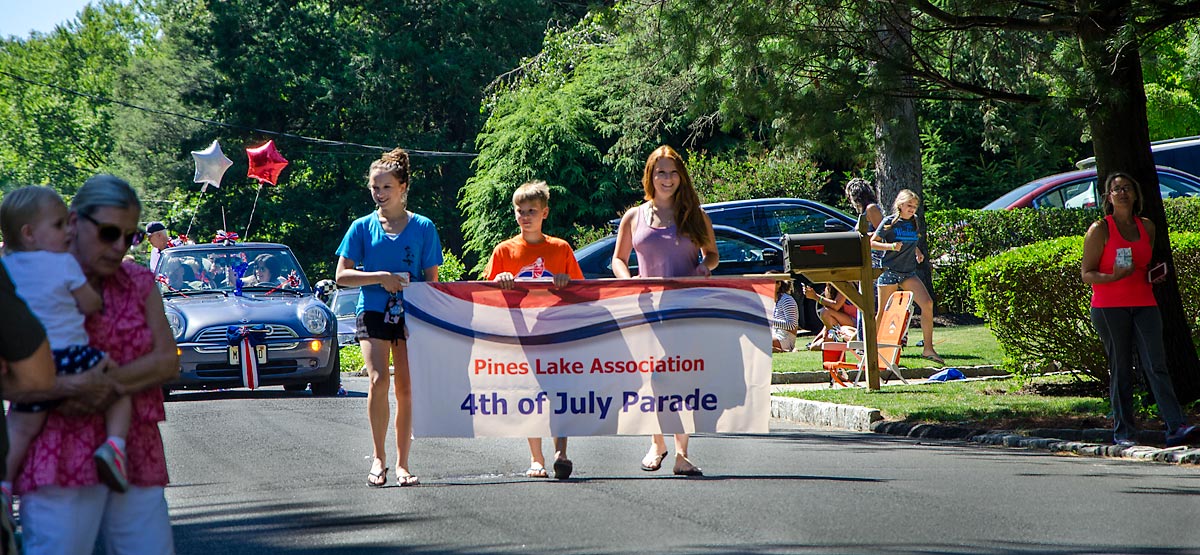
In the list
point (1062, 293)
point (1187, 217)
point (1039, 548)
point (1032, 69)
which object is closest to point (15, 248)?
point (1039, 548)

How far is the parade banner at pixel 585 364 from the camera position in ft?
27.5

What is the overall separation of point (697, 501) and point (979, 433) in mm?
4053

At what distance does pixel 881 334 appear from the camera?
14.7 m

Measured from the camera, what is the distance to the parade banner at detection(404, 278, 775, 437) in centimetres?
839

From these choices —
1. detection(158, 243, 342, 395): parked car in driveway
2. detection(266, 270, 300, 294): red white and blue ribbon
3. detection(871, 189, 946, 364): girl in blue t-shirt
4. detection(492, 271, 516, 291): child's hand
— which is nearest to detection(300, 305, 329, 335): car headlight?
detection(158, 243, 342, 395): parked car in driveway

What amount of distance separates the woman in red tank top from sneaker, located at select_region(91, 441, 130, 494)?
7420 mm

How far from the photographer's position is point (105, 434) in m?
4.29

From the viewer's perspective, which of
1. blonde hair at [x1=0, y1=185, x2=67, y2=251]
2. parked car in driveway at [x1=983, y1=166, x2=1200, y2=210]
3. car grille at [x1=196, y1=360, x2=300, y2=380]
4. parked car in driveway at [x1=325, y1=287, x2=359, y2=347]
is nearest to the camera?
blonde hair at [x1=0, y1=185, x2=67, y2=251]

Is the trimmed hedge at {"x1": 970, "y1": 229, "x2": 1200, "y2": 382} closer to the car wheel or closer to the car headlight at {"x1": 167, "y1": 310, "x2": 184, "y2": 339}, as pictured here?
the car wheel

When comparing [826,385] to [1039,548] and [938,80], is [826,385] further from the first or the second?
[1039,548]

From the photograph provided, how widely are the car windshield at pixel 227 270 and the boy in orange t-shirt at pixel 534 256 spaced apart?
841 centimetres

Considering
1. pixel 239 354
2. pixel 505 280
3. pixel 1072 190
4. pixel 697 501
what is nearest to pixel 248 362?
pixel 239 354

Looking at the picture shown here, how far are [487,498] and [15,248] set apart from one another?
3783mm

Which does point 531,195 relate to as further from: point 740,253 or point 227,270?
point 740,253
